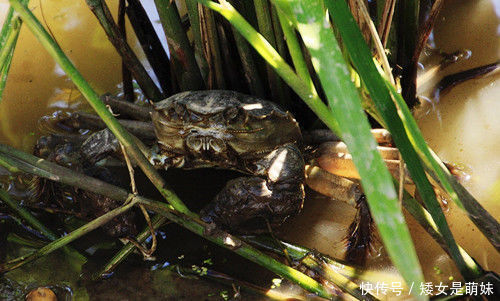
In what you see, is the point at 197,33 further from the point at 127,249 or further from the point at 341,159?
the point at 127,249

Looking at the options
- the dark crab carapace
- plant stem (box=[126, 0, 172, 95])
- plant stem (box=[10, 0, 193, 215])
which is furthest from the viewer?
plant stem (box=[126, 0, 172, 95])

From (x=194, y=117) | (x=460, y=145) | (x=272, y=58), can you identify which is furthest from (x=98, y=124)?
(x=460, y=145)

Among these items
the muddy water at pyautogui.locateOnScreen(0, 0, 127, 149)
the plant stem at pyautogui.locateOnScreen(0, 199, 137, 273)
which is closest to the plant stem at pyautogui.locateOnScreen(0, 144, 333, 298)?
the plant stem at pyautogui.locateOnScreen(0, 199, 137, 273)

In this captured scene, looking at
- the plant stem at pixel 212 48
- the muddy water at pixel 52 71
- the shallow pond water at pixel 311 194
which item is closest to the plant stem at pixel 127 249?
the shallow pond water at pixel 311 194

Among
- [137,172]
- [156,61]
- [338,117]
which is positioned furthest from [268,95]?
[338,117]

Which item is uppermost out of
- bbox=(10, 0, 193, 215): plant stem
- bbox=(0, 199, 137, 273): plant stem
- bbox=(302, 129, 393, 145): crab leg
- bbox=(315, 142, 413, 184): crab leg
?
bbox=(302, 129, 393, 145): crab leg

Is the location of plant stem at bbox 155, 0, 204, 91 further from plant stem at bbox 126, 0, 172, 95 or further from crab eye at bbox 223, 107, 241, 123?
crab eye at bbox 223, 107, 241, 123

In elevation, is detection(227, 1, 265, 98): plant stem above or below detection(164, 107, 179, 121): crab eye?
above

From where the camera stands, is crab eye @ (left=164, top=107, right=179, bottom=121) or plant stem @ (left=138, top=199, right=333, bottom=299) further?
crab eye @ (left=164, top=107, right=179, bottom=121)
